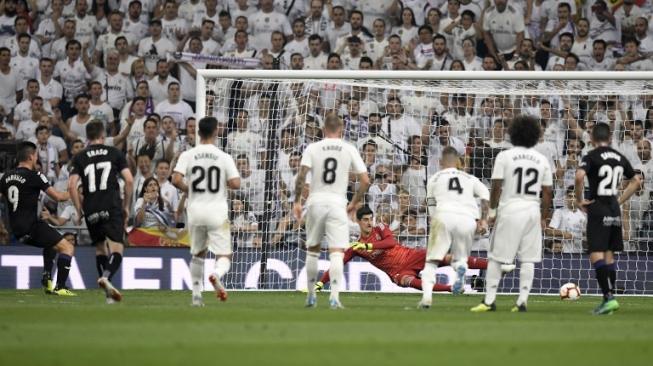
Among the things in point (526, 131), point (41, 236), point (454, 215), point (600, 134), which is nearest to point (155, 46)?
point (41, 236)

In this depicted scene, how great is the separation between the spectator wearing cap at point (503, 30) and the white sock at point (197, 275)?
36.0ft

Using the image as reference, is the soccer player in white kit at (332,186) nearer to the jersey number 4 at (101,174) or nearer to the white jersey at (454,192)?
the white jersey at (454,192)

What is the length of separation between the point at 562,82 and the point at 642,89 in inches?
52.0

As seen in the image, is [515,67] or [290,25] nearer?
[515,67]

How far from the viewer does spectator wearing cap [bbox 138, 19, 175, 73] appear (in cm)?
2481

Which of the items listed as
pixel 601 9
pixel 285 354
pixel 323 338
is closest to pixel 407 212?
pixel 601 9

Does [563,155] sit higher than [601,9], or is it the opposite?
[601,9]

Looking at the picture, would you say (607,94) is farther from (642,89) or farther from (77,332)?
(77,332)

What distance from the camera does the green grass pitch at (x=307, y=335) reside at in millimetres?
8438

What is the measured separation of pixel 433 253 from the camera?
14766 mm

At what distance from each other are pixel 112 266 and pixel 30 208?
374 centimetres

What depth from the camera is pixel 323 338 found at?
996 cm

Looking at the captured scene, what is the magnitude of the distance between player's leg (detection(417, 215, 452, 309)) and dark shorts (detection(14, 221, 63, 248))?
616 centimetres

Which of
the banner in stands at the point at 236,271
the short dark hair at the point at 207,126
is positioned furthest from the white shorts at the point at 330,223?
the banner in stands at the point at 236,271
